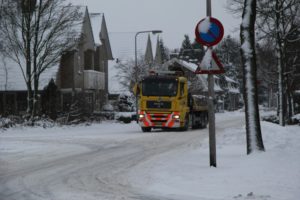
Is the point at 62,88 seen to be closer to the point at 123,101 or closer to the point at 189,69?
the point at 123,101

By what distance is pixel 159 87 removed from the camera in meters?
30.6

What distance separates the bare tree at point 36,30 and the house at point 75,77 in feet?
4.02

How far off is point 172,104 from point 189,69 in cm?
6151

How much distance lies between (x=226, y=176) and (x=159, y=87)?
19.6m

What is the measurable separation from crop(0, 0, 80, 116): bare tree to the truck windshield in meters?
6.86

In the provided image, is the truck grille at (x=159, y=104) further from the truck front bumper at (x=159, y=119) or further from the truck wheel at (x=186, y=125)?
the truck wheel at (x=186, y=125)

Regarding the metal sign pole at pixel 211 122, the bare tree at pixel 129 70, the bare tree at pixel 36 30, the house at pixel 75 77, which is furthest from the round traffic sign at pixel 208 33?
the bare tree at pixel 129 70

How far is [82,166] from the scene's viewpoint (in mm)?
13680

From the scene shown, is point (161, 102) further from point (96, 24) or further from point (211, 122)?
point (96, 24)

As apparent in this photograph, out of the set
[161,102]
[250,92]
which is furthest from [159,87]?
[250,92]

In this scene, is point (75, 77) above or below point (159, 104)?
above

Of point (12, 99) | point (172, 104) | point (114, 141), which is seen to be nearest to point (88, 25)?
point (12, 99)

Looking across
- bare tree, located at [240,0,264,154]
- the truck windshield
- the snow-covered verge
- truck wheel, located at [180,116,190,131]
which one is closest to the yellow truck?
the truck windshield

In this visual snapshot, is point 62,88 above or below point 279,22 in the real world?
below
